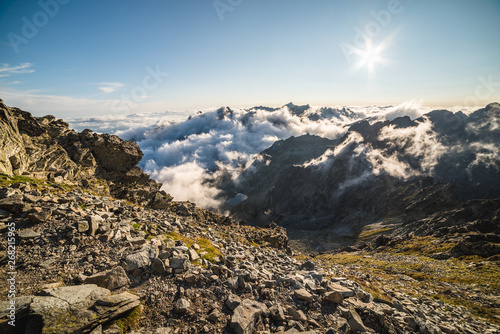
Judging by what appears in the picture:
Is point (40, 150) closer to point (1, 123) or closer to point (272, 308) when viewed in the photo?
point (1, 123)

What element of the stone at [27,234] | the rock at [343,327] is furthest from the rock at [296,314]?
the stone at [27,234]

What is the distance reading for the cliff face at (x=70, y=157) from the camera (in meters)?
35.9

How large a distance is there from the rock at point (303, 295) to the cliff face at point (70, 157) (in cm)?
3934

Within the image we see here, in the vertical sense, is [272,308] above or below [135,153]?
below

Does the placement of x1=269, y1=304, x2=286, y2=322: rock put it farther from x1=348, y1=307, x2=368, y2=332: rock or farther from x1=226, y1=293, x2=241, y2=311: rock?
x1=348, y1=307, x2=368, y2=332: rock

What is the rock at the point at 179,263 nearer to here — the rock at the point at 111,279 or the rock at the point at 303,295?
the rock at the point at 111,279

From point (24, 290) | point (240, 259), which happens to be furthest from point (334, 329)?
point (24, 290)

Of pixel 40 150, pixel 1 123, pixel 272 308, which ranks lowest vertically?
pixel 272 308

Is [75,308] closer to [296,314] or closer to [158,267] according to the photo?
[158,267]

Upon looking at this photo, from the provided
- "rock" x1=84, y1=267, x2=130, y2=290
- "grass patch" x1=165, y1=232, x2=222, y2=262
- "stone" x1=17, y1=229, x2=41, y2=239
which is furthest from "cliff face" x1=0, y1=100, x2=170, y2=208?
"rock" x1=84, y1=267, x2=130, y2=290

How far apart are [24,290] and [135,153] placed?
60.3 m

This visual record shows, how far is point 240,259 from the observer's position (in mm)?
19328

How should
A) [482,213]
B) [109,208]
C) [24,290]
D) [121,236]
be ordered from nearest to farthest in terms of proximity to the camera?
[24,290] < [121,236] < [109,208] < [482,213]

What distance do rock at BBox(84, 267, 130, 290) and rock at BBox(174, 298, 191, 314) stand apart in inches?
138
